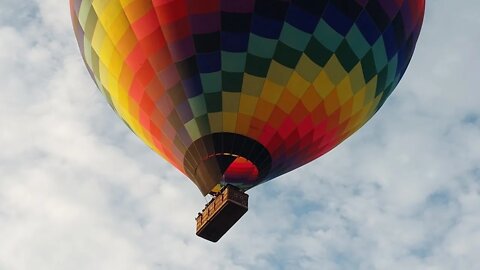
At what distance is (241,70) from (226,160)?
1.98 meters

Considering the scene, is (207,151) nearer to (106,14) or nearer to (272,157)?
(272,157)

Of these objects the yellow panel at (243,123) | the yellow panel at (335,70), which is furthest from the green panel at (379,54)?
the yellow panel at (243,123)

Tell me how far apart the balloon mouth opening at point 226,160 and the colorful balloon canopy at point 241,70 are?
2 centimetres

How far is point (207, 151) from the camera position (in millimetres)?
20312

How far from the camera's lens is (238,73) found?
19969 millimetres

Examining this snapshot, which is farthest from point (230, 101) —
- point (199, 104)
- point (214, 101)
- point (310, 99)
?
point (310, 99)

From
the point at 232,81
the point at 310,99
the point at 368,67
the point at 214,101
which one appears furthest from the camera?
the point at 368,67

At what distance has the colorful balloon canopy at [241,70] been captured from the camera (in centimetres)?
1983

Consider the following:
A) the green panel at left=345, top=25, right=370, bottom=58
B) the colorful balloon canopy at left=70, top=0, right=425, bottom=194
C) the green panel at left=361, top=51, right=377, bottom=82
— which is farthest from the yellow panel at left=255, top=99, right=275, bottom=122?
the green panel at left=361, top=51, right=377, bottom=82

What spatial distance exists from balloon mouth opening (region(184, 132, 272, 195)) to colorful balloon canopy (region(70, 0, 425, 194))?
0.9 inches

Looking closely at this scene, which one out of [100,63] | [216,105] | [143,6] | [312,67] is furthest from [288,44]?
[100,63]

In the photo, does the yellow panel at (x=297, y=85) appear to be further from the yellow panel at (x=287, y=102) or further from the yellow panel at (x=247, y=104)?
the yellow panel at (x=247, y=104)

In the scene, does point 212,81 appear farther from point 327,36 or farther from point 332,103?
point 332,103

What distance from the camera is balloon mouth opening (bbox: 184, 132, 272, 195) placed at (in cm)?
2020
